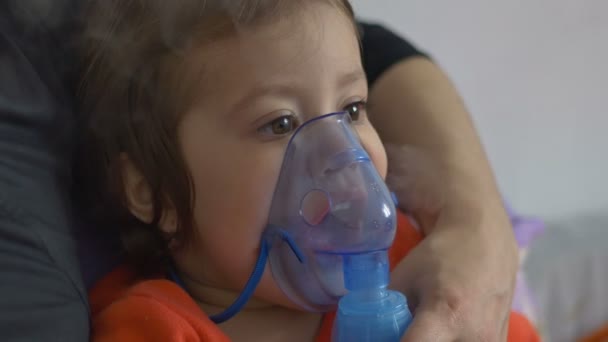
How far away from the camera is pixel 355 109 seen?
0.98 metres

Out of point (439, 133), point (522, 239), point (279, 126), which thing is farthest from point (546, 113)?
point (279, 126)

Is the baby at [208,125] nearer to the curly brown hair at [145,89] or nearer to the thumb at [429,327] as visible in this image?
the curly brown hair at [145,89]

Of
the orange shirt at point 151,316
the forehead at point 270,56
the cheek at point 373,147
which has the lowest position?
the orange shirt at point 151,316

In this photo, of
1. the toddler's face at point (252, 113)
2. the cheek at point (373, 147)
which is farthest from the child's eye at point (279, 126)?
the cheek at point (373, 147)

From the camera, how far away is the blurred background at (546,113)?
1942 millimetres

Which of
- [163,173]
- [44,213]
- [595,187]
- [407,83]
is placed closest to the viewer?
[44,213]

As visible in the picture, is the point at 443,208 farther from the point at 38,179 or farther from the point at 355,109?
the point at 38,179

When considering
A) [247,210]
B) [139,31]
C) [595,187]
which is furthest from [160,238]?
[595,187]

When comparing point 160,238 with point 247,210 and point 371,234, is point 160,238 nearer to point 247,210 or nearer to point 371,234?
point 247,210

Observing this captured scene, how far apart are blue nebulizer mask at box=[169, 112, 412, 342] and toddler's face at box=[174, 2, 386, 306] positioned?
0.02 meters

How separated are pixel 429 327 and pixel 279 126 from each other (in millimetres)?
299

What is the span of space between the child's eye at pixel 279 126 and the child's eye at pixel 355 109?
0.30ft

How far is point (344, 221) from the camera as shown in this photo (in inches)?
32.8

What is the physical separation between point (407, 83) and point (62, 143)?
54cm
